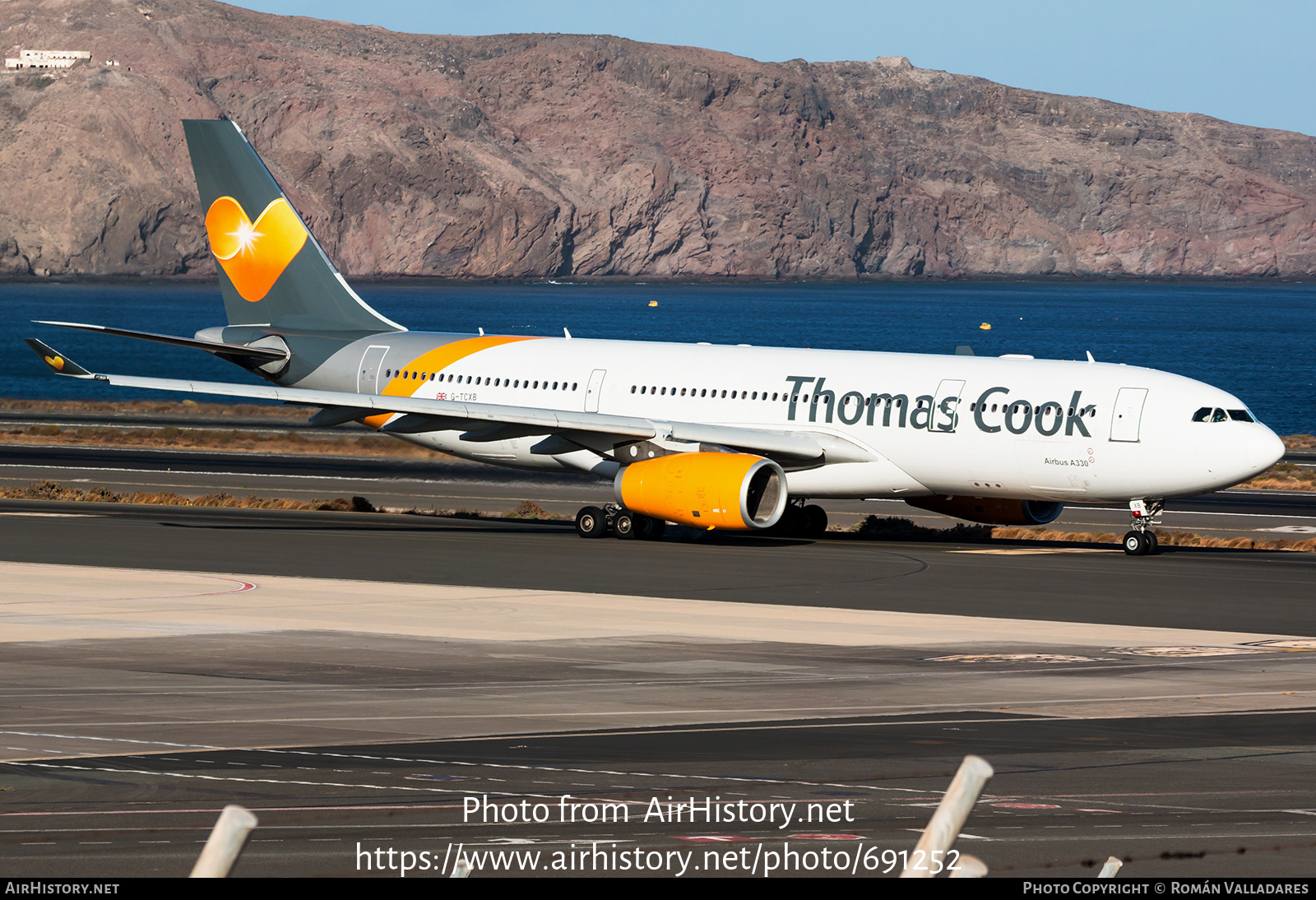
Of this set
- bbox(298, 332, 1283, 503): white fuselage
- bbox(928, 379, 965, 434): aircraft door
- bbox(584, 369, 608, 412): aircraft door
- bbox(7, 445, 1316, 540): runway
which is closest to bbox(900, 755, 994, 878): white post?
bbox(298, 332, 1283, 503): white fuselage

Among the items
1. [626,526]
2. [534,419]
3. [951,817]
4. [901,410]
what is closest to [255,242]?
[534,419]

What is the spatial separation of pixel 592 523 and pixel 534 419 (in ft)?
9.60

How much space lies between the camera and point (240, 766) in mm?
14250

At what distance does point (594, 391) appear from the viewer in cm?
4072

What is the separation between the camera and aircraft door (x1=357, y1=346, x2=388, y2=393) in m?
43.2

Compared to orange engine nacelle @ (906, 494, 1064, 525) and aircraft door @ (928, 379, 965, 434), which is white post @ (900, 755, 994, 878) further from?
orange engine nacelle @ (906, 494, 1064, 525)

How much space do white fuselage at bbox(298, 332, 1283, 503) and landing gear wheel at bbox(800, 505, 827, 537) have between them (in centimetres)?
219

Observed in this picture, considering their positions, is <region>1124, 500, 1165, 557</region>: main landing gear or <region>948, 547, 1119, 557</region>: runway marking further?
<region>948, 547, 1119, 557</region>: runway marking

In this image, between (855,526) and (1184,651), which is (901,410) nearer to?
(855,526)

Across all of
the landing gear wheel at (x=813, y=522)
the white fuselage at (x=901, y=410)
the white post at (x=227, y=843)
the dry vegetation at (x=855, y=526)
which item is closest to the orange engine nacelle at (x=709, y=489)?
the white fuselage at (x=901, y=410)

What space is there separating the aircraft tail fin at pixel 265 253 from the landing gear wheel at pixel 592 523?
9.06 m

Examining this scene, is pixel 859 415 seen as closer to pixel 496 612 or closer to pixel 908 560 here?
pixel 908 560
